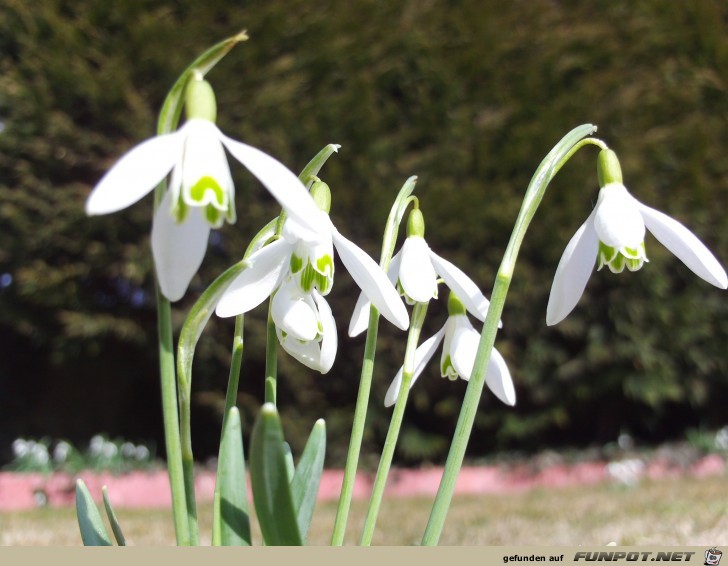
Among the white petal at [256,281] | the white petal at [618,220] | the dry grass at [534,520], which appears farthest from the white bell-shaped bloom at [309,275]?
the dry grass at [534,520]

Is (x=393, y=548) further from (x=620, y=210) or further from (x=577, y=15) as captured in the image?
(x=577, y=15)

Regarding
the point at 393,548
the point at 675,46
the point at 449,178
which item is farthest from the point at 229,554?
the point at 675,46

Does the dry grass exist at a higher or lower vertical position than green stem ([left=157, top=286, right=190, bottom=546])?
lower

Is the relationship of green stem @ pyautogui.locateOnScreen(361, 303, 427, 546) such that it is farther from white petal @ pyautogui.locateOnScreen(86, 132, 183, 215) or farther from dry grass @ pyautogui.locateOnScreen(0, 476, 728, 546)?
dry grass @ pyautogui.locateOnScreen(0, 476, 728, 546)

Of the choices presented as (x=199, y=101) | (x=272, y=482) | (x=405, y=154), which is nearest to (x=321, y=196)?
(x=199, y=101)

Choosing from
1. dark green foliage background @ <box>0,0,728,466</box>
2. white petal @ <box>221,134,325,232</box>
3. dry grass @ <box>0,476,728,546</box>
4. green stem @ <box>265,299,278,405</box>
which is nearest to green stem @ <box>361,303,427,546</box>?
green stem @ <box>265,299,278,405</box>

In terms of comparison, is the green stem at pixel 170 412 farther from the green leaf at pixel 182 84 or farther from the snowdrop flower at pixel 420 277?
the snowdrop flower at pixel 420 277

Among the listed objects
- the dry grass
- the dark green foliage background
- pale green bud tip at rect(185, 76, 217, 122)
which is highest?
pale green bud tip at rect(185, 76, 217, 122)
